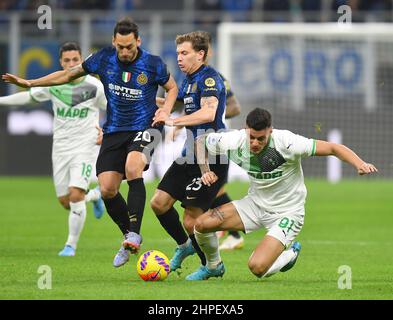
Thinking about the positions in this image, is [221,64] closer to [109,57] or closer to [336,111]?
[336,111]

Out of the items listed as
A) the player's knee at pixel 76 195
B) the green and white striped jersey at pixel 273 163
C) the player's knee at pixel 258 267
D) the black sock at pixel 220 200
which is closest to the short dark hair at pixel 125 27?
the green and white striped jersey at pixel 273 163

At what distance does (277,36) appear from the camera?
74.5ft

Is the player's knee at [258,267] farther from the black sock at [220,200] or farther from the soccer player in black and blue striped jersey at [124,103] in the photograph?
the black sock at [220,200]

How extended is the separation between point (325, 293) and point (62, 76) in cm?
351

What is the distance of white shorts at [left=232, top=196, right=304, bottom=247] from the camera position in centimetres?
945

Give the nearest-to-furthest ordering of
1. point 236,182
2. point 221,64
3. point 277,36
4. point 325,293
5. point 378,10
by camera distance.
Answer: point 325,293, point 221,64, point 277,36, point 236,182, point 378,10

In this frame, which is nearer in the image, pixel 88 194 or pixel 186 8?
pixel 88 194

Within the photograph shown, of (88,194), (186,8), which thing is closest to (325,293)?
(88,194)

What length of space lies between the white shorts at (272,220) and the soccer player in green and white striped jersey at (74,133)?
10.3 ft

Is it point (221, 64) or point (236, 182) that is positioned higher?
point (221, 64)

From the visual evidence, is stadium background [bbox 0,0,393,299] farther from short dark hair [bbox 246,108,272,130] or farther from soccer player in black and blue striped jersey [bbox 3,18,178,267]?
short dark hair [bbox 246,108,272,130]

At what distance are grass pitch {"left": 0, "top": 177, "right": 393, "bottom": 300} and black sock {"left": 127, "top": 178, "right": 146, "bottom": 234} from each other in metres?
0.51

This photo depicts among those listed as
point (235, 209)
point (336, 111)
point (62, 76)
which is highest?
point (62, 76)

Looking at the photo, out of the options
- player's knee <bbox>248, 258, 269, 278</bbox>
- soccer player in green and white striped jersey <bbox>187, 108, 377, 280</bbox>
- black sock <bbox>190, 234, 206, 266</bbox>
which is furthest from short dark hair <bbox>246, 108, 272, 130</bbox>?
black sock <bbox>190, 234, 206, 266</bbox>
